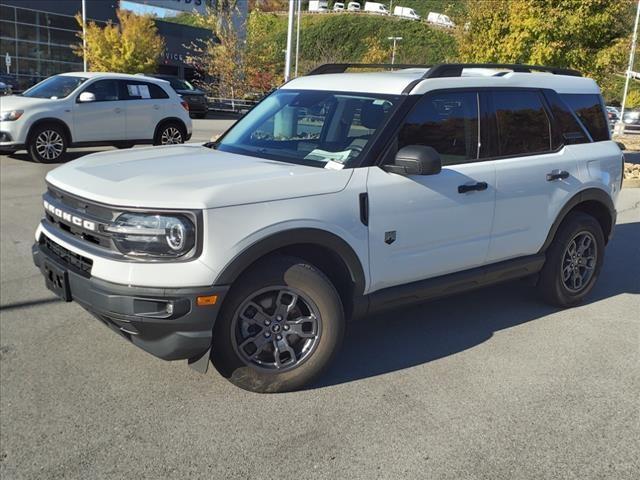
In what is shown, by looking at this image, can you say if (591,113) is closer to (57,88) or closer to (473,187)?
(473,187)

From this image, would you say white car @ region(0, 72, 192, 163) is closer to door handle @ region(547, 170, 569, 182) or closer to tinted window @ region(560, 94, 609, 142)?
tinted window @ region(560, 94, 609, 142)

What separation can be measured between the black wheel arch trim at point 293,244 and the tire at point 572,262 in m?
2.03

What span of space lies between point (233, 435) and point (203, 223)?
3.59 ft

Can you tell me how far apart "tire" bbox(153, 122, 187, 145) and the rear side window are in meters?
0.63

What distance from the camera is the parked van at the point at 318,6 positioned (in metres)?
95.2

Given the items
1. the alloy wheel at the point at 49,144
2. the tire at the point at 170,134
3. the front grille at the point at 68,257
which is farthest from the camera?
the tire at the point at 170,134

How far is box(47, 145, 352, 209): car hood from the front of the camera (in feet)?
10.3

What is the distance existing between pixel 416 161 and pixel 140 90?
10495mm

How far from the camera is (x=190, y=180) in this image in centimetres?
334

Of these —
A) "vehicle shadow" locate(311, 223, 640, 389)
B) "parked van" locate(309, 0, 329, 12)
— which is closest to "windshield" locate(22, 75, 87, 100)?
"vehicle shadow" locate(311, 223, 640, 389)

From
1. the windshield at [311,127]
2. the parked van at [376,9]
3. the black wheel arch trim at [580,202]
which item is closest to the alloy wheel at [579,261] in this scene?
the black wheel arch trim at [580,202]

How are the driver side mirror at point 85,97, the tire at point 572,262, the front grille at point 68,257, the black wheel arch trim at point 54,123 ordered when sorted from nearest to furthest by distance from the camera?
the front grille at point 68,257, the tire at point 572,262, the black wheel arch trim at point 54,123, the driver side mirror at point 85,97

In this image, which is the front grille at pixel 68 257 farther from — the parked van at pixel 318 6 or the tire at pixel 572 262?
the parked van at pixel 318 6

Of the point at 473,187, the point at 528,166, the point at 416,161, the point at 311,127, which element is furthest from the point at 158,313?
the point at 528,166
